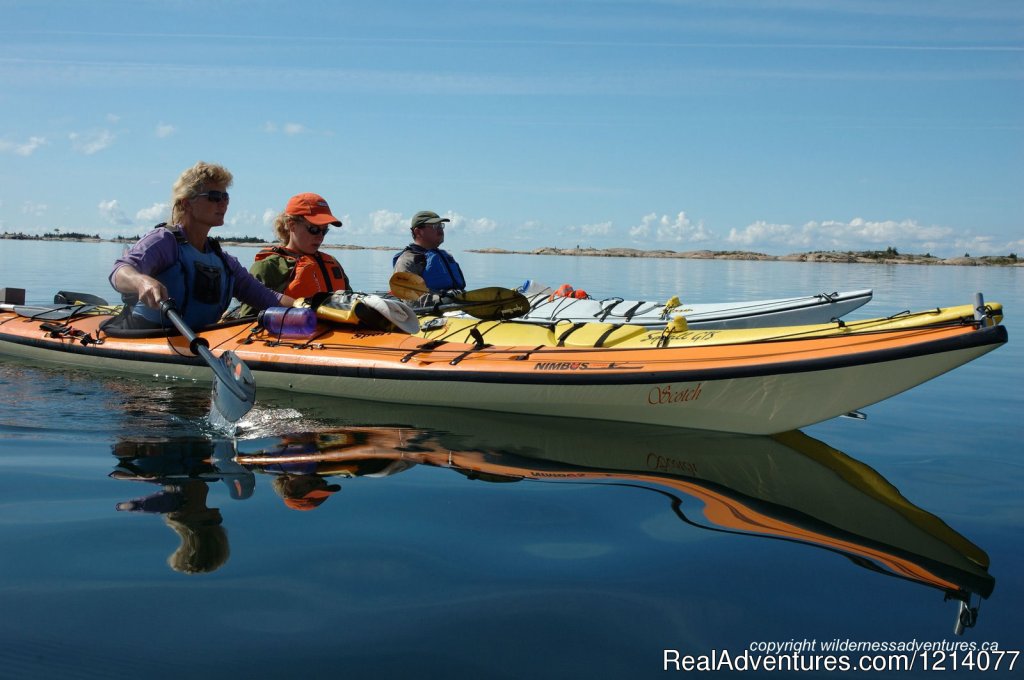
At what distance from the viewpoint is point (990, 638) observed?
8.16ft

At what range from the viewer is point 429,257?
28.3ft

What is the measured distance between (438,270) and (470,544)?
5721mm

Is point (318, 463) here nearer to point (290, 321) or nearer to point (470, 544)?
point (470, 544)

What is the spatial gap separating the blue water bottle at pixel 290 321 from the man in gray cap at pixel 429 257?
7.51ft

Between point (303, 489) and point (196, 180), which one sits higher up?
point (196, 180)

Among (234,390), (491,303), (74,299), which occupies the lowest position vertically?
(234,390)

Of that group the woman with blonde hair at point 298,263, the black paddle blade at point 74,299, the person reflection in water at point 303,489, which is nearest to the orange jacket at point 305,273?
the woman with blonde hair at point 298,263

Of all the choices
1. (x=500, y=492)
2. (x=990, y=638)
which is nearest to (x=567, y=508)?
(x=500, y=492)

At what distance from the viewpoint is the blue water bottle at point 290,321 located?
6.30 meters

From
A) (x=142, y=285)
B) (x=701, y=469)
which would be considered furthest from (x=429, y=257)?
(x=701, y=469)

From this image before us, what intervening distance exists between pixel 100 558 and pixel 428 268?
19.5 feet

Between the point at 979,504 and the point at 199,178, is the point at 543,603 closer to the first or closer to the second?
the point at 979,504

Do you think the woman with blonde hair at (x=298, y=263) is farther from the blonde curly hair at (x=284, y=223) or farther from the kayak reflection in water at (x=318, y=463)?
the kayak reflection in water at (x=318, y=463)

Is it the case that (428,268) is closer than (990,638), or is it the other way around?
(990,638)
